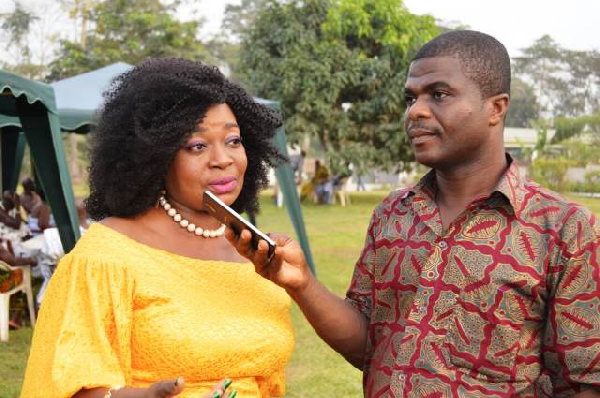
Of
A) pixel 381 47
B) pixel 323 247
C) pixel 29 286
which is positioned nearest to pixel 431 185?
pixel 29 286

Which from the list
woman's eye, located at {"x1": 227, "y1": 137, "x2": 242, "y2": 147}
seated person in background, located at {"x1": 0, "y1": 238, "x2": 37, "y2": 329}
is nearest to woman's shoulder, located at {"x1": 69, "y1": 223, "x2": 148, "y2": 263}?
woman's eye, located at {"x1": 227, "y1": 137, "x2": 242, "y2": 147}

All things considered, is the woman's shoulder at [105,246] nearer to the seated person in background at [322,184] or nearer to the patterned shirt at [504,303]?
the patterned shirt at [504,303]

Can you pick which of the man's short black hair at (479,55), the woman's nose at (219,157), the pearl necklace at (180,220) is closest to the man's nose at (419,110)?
the man's short black hair at (479,55)

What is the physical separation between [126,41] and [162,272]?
3125 centimetres

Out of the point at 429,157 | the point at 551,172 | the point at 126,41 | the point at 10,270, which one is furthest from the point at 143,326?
the point at 126,41

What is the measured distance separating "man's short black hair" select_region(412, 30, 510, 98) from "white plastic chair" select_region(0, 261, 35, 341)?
608 cm

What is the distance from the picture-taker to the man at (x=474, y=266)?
1.76 meters

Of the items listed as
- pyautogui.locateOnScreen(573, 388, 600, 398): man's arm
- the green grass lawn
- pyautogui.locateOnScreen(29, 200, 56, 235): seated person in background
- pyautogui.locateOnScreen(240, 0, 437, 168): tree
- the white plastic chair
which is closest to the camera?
pyautogui.locateOnScreen(573, 388, 600, 398): man's arm

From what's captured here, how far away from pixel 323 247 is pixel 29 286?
7.69 metres

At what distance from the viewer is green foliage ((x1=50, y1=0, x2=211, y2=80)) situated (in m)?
29.3

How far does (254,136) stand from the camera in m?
2.52

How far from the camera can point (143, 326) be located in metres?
1.92

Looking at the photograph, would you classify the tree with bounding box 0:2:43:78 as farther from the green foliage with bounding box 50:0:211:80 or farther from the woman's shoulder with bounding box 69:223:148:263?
the woman's shoulder with bounding box 69:223:148:263

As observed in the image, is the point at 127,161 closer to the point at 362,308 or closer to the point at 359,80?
the point at 362,308
